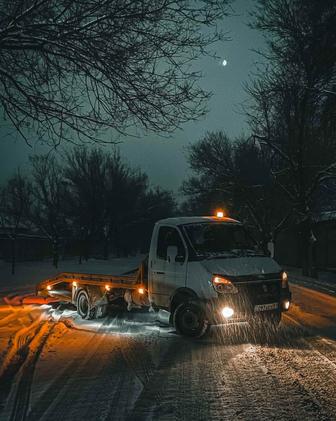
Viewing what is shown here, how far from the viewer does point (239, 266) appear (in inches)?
361

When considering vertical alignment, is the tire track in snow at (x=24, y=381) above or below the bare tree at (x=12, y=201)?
below

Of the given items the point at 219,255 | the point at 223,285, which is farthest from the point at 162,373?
the point at 219,255

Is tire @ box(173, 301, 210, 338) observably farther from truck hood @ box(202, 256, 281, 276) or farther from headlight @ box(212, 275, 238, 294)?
truck hood @ box(202, 256, 281, 276)

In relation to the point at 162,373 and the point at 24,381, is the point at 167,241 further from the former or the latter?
the point at 24,381

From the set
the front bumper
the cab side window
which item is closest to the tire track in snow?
the cab side window

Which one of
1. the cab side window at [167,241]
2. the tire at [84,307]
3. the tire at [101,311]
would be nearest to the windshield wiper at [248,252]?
the cab side window at [167,241]

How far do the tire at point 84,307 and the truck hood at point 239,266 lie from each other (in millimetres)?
3573

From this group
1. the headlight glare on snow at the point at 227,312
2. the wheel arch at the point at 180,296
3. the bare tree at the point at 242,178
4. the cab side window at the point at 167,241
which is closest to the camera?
the headlight glare on snow at the point at 227,312

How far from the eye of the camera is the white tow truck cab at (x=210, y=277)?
888cm

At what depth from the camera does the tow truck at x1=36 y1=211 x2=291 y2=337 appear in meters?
8.89

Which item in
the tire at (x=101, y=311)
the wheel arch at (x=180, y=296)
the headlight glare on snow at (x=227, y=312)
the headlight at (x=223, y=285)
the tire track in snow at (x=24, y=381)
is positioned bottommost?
the tire track in snow at (x=24, y=381)

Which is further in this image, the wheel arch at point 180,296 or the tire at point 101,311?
the tire at point 101,311

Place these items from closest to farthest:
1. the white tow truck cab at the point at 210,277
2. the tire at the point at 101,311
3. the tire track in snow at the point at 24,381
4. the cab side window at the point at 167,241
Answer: the tire track in snow at the point at 24,381, the white tow truck cab at the point at 210,277, the cab side window at the point at 167,241, the tire at the point at 101,311

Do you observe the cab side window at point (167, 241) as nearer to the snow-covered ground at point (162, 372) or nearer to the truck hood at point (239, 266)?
the truck hood at point (239, 266)
